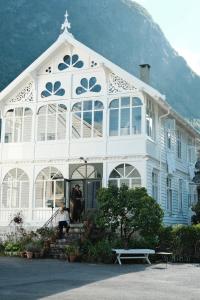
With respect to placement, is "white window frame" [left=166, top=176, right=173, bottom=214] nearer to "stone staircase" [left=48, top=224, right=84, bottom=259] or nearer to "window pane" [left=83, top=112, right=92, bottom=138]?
"window pane" [left=83, top=112, right=92, bottom=138]

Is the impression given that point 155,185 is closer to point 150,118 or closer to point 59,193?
point 150,118

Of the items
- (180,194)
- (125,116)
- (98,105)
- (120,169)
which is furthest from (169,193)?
(98,105)

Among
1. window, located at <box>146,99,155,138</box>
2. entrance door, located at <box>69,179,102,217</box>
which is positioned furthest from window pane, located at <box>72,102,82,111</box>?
entrance door, located at <box>69,179,102,217</box>

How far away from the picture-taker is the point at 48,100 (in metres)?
27.2

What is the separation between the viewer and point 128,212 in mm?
20656

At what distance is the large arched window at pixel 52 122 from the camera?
26.8m

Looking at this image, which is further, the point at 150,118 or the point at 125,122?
the point at 150,118

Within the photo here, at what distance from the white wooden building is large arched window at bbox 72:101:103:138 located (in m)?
0.05

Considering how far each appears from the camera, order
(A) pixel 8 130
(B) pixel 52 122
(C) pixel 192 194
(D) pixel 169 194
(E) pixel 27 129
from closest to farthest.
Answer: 1. (B) pixel 52 122
2. (E) pixel 27 129
3. (D) pixel 169 194
4. (A) pixel 8 130
5. (C) pixel 192 194

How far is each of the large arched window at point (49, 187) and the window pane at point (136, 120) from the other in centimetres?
481

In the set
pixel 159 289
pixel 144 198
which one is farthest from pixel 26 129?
pixel 159 289

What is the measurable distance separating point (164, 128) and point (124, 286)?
1711cm

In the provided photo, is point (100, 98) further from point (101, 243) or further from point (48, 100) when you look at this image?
point (101, 243)

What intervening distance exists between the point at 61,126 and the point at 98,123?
2286 millimetres
